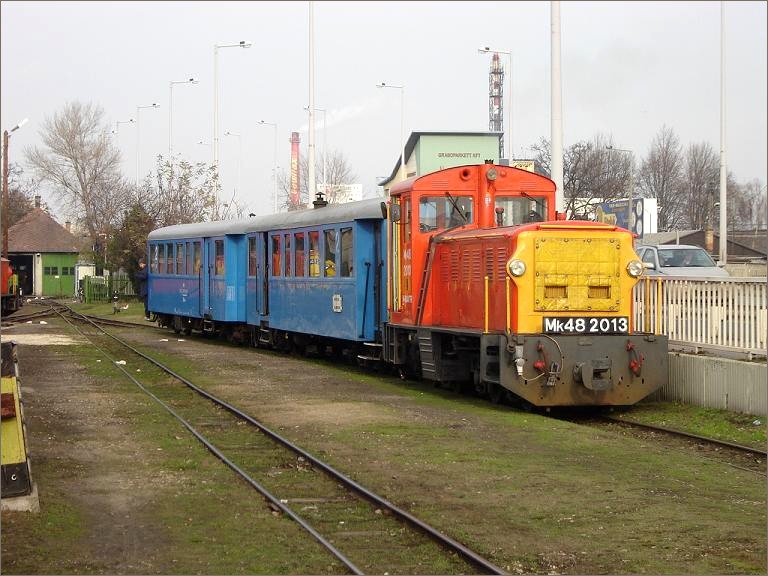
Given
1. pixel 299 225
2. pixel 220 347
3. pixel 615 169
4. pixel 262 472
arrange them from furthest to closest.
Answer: pixel 615 169
pixel 220 347
pixel 299 225
pixel 262 472

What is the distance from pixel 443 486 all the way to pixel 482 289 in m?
5.67

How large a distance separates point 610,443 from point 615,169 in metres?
44.0

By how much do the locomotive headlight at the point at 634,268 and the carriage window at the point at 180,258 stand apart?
65.8 feet

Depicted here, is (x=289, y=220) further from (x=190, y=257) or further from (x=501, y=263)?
(x=501, y=263)

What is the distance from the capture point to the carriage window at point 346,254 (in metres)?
20.2

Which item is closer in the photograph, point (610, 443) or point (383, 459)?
point (383, 459)

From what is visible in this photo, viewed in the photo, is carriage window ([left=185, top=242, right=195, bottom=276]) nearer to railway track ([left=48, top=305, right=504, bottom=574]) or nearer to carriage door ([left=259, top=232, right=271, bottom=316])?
carriage door ([left=259, top=232, right=271, bottom=316])

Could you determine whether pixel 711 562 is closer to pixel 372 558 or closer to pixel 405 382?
pixel 372 558

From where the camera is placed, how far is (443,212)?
Result: 16.9 metres

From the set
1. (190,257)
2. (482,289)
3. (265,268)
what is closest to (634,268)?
(482,289)

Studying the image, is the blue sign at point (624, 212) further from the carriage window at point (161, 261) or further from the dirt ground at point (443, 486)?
the dirt ground at point (443, 486)

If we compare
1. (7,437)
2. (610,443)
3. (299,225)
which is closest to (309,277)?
(299,225)

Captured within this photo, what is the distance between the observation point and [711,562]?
7.50m

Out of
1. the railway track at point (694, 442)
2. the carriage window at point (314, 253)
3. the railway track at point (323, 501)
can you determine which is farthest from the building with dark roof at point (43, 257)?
the railway track at point (694, 442)
